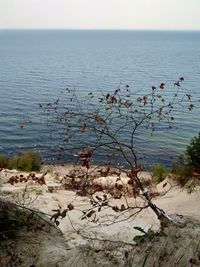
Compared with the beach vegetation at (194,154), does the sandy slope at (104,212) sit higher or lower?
lower

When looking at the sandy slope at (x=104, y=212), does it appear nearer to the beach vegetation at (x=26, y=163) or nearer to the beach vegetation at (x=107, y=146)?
the beach vegetation at (x=107, y=146)

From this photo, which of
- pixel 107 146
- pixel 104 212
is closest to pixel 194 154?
pixel 104 212

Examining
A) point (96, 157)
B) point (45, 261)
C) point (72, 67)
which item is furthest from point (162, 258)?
point (72, 67)

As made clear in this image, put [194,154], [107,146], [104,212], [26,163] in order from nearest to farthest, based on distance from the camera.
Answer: [107,146] → [104,212] → [194,154] → [26,163]

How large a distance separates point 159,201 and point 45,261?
6.93 meters

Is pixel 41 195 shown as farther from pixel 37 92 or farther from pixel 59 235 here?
pixel 37 92

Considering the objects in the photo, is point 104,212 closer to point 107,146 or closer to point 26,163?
point 107,146

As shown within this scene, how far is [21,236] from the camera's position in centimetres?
583

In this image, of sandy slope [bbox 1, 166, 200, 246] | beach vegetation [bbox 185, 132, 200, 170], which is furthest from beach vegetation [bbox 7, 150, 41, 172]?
beach vegetation [bbox 185, 132, 200, 170]

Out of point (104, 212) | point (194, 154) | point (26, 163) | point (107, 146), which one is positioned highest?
point (107, 146)

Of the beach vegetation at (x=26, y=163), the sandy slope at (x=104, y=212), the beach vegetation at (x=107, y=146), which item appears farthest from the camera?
the beach vegetation at (x=26, y=163)

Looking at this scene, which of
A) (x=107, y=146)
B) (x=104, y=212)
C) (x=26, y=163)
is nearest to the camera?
(x=107, y=146)

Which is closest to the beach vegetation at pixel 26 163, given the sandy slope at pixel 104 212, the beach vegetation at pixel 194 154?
the sandy slope at pixel 104 212

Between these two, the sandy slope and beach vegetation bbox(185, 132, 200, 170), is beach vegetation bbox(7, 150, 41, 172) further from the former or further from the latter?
beach vegetation bbox(185, 132, 200, 170)
